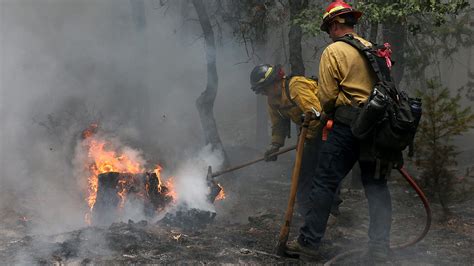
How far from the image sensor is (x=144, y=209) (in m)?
6.43

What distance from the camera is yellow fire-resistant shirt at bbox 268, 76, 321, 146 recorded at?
17.6 ft

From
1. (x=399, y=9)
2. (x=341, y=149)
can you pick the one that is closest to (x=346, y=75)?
(x=341, y=149)

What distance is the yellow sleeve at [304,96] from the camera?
5.35m

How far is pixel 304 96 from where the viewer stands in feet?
17.7

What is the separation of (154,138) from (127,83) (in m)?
1.58

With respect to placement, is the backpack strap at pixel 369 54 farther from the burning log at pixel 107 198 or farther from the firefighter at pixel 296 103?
the burning log at pixel 107 198

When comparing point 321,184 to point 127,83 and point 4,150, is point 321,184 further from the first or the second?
point 127,83

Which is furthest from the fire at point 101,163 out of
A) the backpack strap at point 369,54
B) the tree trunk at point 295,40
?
the backpack strap at point 369,54

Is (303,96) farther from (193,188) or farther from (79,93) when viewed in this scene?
(79,93)

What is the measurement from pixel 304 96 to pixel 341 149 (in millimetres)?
1346

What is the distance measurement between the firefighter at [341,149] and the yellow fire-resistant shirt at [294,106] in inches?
42.6

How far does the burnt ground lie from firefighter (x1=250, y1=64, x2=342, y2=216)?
0.46 meters

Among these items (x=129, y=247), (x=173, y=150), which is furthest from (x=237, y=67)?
(x=129, y=247)

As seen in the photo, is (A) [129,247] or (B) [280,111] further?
(B) [280,111]
